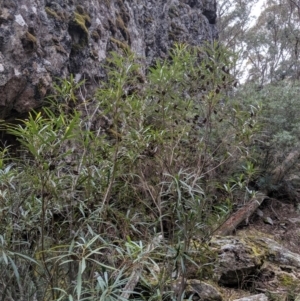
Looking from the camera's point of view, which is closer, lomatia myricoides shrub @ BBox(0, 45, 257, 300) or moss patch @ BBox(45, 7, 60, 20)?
lomatia myricoides shrub @ BBox(0, 45, 257, 300)

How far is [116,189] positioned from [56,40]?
10.9 ft

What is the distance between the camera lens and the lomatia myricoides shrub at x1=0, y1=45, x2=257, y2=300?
1.74 meters

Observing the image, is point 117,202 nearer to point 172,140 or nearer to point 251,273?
point 172,140

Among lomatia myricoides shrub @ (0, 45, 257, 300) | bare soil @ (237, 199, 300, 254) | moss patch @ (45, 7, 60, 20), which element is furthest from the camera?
bare soil @ (237, 199, 300, 254)

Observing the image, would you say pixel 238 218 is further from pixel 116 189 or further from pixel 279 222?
pixel 116 189

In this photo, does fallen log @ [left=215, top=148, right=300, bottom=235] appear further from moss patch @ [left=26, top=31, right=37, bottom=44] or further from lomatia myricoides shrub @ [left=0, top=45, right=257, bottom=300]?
moss patch @ [left=26, top=31, right=37, bottom=44]

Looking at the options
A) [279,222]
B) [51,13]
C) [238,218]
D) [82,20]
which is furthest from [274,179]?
[51,13]

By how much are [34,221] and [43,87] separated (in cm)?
271

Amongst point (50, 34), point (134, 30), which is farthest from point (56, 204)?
point (134, 30)

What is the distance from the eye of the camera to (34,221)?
2.04 meters

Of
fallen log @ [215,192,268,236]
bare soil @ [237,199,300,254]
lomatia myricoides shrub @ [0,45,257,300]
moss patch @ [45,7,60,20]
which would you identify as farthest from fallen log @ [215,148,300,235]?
moss patch @ [45,7,60,20]

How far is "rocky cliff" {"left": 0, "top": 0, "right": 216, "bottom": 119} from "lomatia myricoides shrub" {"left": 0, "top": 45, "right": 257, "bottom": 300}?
6.76ft

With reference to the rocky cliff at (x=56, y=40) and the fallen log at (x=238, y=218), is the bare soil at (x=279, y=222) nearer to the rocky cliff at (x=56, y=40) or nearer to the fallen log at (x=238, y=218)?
the fallen log at (x=238, y=218)

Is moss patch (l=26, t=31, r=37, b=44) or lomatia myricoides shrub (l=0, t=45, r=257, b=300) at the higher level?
moss patch (l=26, t=31, r=37, b=44)
